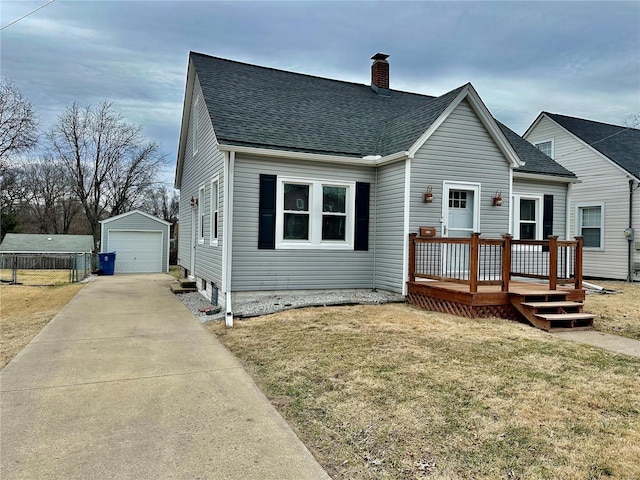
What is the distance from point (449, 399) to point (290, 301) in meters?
5.10

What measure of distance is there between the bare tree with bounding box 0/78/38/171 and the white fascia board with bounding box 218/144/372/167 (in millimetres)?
21595

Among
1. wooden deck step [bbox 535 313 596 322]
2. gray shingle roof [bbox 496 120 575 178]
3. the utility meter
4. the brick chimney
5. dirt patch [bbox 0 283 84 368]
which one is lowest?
dirt patch [bbox 0 283 84 368]

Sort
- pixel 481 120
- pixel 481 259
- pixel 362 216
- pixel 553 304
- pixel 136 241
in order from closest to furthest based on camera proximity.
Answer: pixel 553 304 < pixel 481 120 < pixel 362 216 < pixel 481 259 < pixel 136 241

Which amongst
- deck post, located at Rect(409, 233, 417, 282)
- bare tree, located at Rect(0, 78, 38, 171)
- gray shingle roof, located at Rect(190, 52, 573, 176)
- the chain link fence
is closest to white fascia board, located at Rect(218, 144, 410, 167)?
gray shingle roof, located at Rect(190, 52, 573, 176)

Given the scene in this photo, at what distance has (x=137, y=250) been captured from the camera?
65.7 ft

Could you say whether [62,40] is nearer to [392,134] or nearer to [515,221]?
[392,134]

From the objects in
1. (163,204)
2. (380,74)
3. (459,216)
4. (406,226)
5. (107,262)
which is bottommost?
(107,262)

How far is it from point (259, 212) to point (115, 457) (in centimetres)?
630

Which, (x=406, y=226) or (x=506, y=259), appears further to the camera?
(x=406, y=226)

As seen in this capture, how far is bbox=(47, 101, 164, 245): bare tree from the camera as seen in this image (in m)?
27.4

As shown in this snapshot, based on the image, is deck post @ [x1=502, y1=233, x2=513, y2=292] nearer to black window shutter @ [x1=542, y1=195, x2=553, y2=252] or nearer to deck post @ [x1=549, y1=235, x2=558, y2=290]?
deck post @ [x1=549, y1=235, x2=558, y2=290]

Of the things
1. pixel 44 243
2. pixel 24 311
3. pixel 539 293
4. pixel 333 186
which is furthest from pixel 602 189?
pixel 44 243

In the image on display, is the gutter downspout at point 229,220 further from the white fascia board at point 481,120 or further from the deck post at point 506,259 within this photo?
the deck post at point 506,259

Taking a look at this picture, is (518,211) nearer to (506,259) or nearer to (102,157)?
(506,259)
